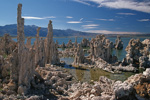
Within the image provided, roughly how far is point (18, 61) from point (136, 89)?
1121 centimetres

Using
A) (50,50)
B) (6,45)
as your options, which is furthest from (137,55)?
(6,45)

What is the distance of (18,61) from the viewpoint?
15039mm

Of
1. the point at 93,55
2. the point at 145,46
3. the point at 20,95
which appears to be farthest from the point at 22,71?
the point at 145,46

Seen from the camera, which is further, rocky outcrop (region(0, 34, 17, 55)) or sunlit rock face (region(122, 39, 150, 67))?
sunlit rock face (region(122, 39, 150, 67))

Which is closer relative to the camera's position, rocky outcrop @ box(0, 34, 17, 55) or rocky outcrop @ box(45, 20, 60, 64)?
rocky outcrop @ box(0, 34, 17, 55)

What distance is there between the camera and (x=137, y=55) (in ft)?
135

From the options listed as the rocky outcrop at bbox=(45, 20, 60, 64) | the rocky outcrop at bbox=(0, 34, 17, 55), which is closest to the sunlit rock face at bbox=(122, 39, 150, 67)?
the rocky outcrop at bbox=(45, 20, 60, 64)

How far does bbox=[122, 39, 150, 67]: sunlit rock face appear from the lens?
35.9 metres

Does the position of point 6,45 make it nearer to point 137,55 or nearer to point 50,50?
point 50,50

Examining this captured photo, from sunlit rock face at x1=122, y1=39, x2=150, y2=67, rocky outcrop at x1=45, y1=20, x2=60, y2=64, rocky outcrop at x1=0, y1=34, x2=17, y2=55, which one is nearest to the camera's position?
rocky outcrop at x1=0, y1=34, x2=17, y2=55

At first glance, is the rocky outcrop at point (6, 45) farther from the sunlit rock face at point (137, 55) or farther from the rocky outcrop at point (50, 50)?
the sunlit rock face at point (137, 55)

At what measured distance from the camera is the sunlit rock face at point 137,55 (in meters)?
35.9

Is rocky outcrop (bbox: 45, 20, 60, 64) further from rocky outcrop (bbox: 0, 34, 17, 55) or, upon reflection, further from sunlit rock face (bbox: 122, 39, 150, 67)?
sunlit rock face (bbox: 122, 39, 150, 67)

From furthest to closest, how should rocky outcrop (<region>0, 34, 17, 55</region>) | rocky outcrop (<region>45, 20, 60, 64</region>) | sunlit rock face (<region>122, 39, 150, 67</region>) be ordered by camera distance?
sunlit rock face (<region>122, 39, 150, 67</region>), rocky outcrop (<region>45, 20, 60, 64</region>), rocky outcrop (<region>0, 34, 17, 55</region>)
